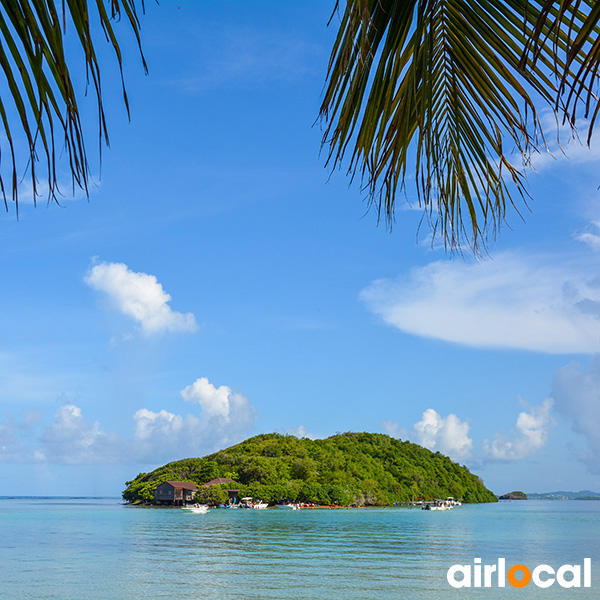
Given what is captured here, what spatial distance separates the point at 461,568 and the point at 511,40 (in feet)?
84.8

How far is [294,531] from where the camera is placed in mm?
40781

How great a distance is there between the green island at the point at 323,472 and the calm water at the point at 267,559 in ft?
110

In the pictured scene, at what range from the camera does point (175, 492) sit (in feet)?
254

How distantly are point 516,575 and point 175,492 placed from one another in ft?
197

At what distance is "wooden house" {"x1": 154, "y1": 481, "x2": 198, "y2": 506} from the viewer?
76875mm

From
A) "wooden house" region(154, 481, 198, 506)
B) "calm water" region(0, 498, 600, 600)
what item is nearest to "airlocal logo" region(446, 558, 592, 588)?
"calm water" region(0, 498, 600, 600)

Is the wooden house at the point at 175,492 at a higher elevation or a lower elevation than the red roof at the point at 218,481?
lower

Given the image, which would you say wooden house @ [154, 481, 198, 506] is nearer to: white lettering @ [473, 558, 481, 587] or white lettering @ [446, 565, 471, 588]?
white lettering @ [473, 558, 481, 587]

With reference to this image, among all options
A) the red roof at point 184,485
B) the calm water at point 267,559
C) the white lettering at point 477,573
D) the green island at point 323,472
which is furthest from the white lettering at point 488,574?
the red roof at point 184,485

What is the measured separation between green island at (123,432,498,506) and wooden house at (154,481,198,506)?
5.48ft

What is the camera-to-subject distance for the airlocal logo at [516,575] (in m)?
21.7

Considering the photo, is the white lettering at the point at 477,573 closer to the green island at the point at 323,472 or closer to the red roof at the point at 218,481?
the green island at the point at 323,472

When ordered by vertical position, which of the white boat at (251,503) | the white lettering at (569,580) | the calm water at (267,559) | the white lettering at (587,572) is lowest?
the white boat at (251,503)

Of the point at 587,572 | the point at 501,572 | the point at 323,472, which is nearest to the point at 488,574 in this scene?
the point at 501,572
